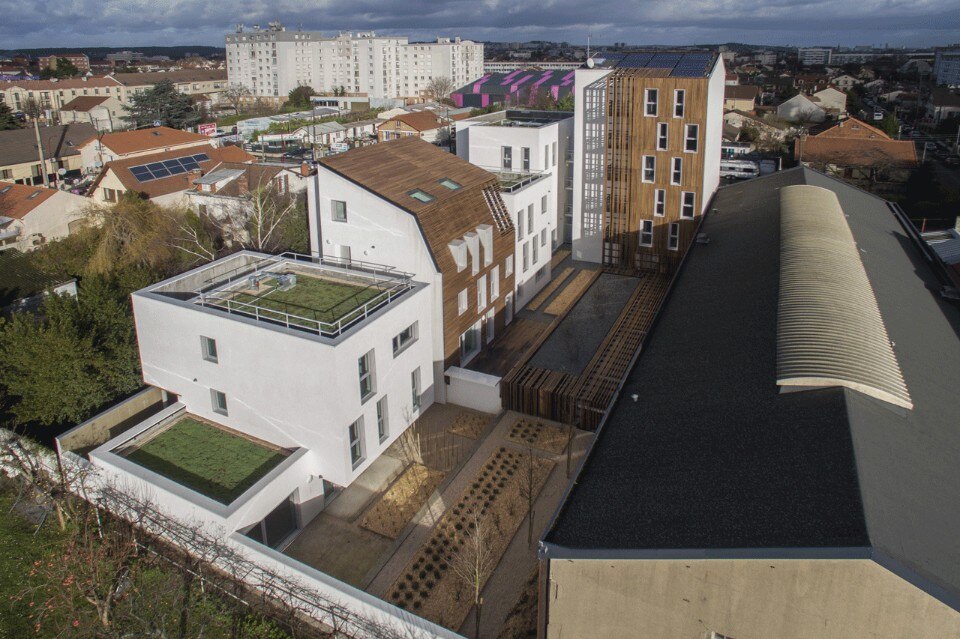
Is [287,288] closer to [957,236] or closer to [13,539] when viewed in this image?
[13,539]

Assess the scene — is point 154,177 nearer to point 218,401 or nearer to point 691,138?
point 218,401

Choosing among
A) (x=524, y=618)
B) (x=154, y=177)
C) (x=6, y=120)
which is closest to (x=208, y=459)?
(x=524, y=618)

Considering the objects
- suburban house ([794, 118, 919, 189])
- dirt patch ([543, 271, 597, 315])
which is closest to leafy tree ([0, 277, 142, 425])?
dirt patch ([543, 271, 597, 315])

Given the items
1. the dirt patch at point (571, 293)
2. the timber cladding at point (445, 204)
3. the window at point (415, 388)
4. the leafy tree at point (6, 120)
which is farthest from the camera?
the leafy tree at point (6, 120)

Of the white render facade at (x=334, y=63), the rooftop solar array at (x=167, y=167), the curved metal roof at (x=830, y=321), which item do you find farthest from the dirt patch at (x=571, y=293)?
the white render facade at (x=334, y=63)

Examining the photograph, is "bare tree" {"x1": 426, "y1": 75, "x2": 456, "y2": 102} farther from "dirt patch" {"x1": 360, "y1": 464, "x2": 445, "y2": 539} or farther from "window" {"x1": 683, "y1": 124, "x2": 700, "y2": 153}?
"dirt patch" {"x1": 360, "y1": 464, "x2": 445, "y2": 539}

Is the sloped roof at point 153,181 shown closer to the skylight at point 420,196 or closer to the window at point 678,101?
the skylight at point 420,196
